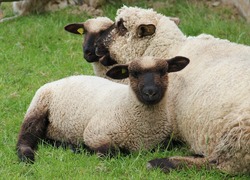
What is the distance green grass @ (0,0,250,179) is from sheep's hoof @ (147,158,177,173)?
0.24 ft

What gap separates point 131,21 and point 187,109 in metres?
1.59

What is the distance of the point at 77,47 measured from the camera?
39.0 ft

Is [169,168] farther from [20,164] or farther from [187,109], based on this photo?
[20,164]

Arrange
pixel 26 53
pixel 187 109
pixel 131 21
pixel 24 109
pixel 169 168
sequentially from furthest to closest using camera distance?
1. pixel 26 53
2. pixel 24 109
3. pixel 131 21
4. pixel 187 109
5. pixel 169 168

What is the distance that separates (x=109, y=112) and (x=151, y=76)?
681mm

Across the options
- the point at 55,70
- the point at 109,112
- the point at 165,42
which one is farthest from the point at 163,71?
the point at 55,70

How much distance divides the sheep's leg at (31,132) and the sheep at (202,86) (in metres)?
1.25

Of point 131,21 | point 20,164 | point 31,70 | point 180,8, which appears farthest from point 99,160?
point 180,8

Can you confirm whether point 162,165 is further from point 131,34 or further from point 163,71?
point 131,34

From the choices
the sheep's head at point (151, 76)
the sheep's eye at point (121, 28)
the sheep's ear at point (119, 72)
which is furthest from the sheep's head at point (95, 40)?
the sheep's head at point (151, 76)

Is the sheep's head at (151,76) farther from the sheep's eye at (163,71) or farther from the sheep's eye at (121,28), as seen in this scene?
the sheep's eye at (121,28)

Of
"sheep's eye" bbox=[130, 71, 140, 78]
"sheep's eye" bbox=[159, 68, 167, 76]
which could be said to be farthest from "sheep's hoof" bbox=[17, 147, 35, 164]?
"sheep's eye" bbox=[159, 68, 167, 76]

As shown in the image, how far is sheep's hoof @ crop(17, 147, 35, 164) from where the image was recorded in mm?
6871

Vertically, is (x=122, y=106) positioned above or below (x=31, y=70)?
above
